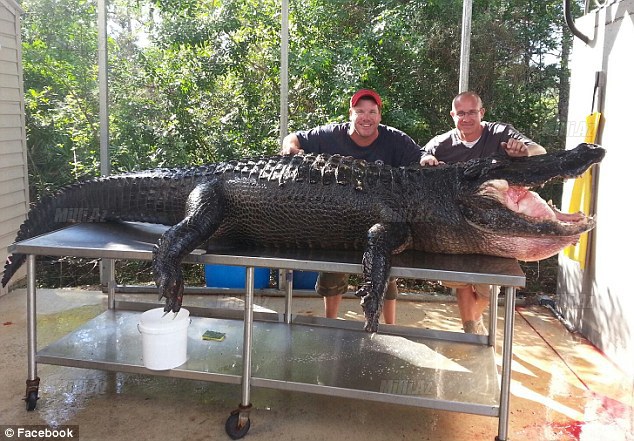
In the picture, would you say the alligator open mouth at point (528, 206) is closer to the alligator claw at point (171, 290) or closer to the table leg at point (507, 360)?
the table leg at point (507, 360)

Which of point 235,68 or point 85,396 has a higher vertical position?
point 235,68

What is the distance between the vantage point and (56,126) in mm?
5512

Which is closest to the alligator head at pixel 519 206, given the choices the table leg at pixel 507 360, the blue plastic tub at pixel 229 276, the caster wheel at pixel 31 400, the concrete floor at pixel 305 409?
the table leg at pixel 507 360

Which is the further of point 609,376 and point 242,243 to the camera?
point 609,376

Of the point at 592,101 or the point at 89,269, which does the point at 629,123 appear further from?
the point at 89,269

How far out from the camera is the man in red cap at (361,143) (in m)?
3.34

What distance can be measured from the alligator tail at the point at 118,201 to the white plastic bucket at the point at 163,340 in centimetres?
73

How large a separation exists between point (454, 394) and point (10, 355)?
279 cm

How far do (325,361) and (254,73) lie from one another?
361 centimetres

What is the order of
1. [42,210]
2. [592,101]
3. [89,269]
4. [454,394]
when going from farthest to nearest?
[89,269], [592,101], [42,210], [454,394]

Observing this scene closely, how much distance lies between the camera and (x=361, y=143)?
11.3ft

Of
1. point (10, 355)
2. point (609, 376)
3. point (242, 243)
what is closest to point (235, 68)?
point (242, 243)
